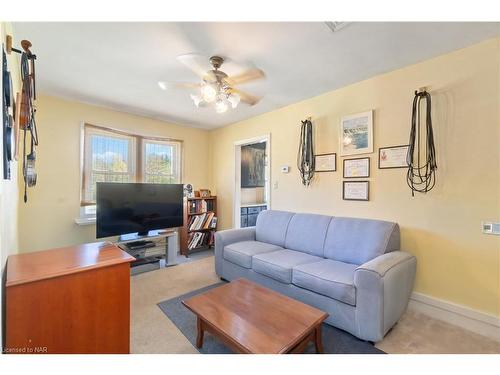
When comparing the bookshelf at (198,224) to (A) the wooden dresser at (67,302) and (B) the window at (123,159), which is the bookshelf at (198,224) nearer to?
(B) the window at (123,159)

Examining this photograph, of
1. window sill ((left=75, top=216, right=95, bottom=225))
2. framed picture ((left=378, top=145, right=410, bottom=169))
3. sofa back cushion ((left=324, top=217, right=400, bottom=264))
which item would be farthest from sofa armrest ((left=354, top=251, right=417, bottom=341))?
window sill ((left=75, top=216, right=95, bottom=225))

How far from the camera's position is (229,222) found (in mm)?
4418

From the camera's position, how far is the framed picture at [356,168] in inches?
104

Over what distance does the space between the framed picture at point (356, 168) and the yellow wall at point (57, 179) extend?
3.41 meters

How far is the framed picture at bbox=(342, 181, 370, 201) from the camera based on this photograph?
2.64 m

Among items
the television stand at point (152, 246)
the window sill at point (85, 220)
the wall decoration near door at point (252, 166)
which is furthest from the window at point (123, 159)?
the wall decoration near door at point (252, 166)

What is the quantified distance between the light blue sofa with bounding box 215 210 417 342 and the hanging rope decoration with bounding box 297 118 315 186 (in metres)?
0.56

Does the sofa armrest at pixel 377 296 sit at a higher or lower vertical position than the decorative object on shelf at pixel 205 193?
lower

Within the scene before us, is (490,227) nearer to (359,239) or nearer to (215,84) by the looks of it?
(359,239)

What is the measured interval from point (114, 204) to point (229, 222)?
78.2 inches

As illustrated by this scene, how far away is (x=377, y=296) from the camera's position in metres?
1.68

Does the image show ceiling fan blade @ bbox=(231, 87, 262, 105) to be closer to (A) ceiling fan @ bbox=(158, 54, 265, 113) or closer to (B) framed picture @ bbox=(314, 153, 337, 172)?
(A) ceiling fan @ bbox=(158, 54, 265, 113)
